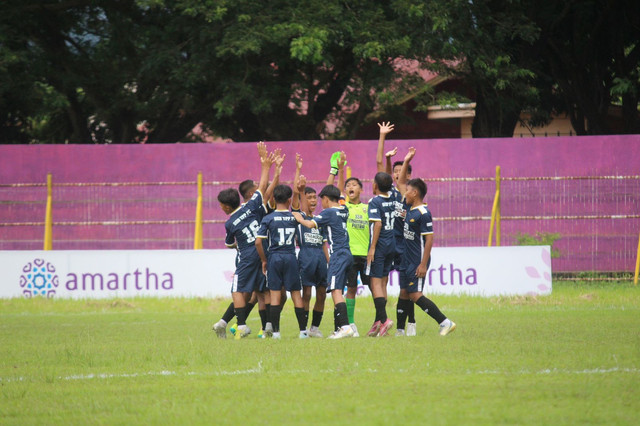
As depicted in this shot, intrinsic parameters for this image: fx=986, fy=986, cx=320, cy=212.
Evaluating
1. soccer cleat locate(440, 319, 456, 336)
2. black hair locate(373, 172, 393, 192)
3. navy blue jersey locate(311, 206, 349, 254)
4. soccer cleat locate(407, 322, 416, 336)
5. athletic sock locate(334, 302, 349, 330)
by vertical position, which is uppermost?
black hair locate(373, 172, 393, 192)

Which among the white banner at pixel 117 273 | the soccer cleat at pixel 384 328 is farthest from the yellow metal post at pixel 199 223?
the soccer cleat at pixel 384 328

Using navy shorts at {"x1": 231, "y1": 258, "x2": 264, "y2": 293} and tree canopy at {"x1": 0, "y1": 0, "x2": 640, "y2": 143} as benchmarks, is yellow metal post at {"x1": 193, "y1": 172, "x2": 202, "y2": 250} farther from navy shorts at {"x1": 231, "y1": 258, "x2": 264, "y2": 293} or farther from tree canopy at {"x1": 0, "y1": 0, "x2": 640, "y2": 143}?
navy shorts at {"x1": 231, "y1": 258, "x2": 264, "y2": 293}

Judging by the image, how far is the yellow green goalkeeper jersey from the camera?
11.9 metres

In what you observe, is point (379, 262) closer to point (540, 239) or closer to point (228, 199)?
point (228, 199)

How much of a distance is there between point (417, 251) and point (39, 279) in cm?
892

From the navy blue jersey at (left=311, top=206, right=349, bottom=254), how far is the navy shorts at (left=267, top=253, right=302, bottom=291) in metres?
0.50

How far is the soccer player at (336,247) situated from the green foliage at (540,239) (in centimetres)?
877

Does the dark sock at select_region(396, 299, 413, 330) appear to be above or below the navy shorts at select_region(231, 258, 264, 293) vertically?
below

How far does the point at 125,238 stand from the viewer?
2005 cm

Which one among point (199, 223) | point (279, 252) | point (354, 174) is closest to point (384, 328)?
point (279, 252)

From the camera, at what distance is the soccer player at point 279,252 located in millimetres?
11180

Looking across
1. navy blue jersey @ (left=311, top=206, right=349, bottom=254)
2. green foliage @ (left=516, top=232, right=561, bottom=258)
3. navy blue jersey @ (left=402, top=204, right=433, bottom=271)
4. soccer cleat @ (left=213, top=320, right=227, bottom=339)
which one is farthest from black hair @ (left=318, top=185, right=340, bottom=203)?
green foliage @ (left=516, top=232, right=561, bottom=258)

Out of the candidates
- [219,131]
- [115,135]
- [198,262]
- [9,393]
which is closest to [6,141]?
[115,135]

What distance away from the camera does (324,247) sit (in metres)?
11.9
